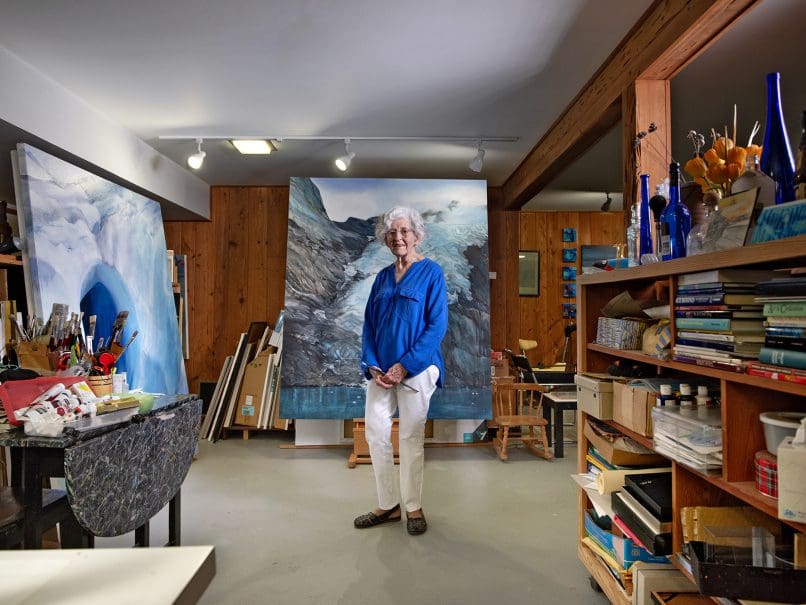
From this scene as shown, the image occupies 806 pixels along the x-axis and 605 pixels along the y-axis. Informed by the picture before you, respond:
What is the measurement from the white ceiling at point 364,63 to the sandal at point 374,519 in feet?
7.72

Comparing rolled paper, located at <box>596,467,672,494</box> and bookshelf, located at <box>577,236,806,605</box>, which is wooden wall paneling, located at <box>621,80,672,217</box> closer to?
bookshelf, located at <box>577,236,806,605</box>

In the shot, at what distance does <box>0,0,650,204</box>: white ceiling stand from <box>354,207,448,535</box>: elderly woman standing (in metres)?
0.80

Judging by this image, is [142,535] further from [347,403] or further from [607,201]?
[607,201]

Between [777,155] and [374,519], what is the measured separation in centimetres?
237

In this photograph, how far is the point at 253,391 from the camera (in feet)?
14.8

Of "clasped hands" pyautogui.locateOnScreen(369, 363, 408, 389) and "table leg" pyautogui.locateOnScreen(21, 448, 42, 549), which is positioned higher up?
"clasped hands" pyautogui.locateOnScreen(369, 363, 408, 389)

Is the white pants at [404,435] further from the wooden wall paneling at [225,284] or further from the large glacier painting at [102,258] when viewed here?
the wooden wall paneling at [225,284]

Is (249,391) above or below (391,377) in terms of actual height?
below

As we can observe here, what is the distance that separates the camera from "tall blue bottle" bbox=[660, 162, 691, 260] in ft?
5.26

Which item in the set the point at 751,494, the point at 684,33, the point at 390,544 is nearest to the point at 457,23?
the point at 684,33

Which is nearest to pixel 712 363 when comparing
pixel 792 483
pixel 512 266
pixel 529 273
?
pixel 792 483

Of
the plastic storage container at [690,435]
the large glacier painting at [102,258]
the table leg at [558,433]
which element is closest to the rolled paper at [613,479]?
the plastic storage container at [690,435]

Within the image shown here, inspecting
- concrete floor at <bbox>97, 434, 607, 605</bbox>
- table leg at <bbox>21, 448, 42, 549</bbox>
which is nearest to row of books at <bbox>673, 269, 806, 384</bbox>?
concrete floor at <bbox>97, 434, 607, 605</bbox>

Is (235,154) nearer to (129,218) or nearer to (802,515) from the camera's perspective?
(129,218)
